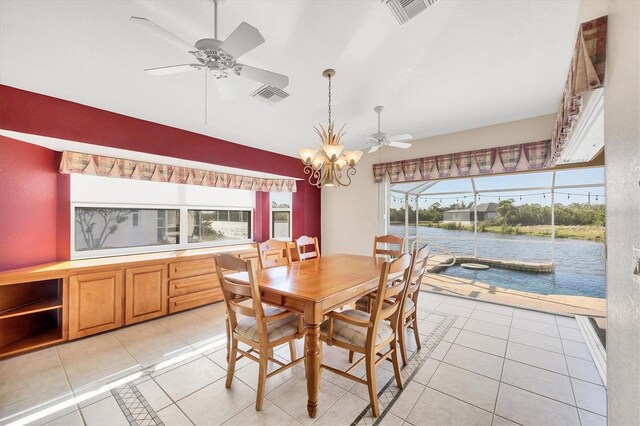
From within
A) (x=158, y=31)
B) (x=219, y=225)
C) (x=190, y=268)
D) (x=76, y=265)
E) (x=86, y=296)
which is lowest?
(x=86, y=296)

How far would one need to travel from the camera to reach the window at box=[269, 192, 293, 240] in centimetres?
487

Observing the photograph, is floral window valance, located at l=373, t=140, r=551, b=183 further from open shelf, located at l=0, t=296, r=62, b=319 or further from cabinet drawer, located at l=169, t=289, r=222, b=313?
open shelf, located at l=0, t=296, r=62, b=319

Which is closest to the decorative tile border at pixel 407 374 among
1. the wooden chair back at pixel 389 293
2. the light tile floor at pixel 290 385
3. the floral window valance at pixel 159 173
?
the light tile floor at pixel 290 385

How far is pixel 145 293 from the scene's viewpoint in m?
2.91

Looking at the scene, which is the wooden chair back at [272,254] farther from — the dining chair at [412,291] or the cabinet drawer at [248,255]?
the dining chair at [412,291]

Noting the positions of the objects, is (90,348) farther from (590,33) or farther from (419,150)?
(419,150)

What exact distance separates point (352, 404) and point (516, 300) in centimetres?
334

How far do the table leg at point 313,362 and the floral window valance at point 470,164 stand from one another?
311 cm

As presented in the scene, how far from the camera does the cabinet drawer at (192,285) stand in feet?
10.3

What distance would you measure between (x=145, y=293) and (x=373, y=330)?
2686 mm

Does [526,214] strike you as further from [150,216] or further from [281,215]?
[150,216]

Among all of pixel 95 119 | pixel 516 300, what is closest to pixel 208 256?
pixel 95 119

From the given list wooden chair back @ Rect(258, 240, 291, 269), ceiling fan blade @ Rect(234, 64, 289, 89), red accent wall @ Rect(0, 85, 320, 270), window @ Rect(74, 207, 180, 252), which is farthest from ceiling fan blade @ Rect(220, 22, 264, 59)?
window @ Rect(74, 207, 180, 252)

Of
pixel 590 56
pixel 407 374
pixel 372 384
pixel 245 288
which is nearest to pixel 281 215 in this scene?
pixel 245 288
